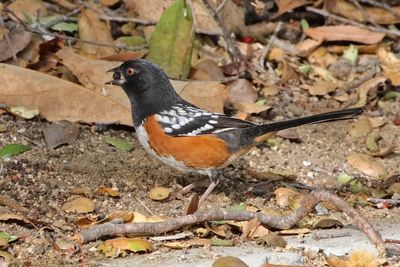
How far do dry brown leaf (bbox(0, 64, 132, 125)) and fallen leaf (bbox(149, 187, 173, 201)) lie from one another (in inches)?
30.8

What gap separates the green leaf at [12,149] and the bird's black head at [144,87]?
0.69 meters

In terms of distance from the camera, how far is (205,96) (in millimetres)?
6270

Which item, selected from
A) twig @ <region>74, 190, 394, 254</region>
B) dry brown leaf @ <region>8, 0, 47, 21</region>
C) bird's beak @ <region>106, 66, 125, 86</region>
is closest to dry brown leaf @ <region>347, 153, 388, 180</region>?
twig @ <region>74, 190, 394, 254</region>

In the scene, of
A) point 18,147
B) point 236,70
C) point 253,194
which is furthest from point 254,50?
point 18,147

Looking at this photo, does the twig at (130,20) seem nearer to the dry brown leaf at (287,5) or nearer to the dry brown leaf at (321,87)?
the dry brown leaf at (287,5)

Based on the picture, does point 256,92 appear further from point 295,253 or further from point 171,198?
point 295,253

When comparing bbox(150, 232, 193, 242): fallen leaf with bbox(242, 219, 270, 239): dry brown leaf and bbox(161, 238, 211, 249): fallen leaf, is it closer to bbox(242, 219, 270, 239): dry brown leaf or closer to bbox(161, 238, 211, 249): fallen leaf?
bbox(161, 238, 211, 249): fallen leaf

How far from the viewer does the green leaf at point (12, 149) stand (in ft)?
18.1

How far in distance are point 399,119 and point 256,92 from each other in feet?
3.57

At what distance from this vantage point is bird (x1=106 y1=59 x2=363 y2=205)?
5453 mm

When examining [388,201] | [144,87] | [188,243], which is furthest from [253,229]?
[144,87]

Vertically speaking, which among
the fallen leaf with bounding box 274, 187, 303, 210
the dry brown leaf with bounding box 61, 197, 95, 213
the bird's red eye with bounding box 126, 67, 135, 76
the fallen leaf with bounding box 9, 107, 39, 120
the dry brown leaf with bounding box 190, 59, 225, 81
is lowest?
the fallen leaf with bounding box 274, 187, 303, 210

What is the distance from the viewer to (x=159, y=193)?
17.7ft

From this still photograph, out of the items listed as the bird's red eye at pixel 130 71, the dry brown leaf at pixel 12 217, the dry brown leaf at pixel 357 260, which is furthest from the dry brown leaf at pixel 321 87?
the dry brown leaf at pixel 12 217
